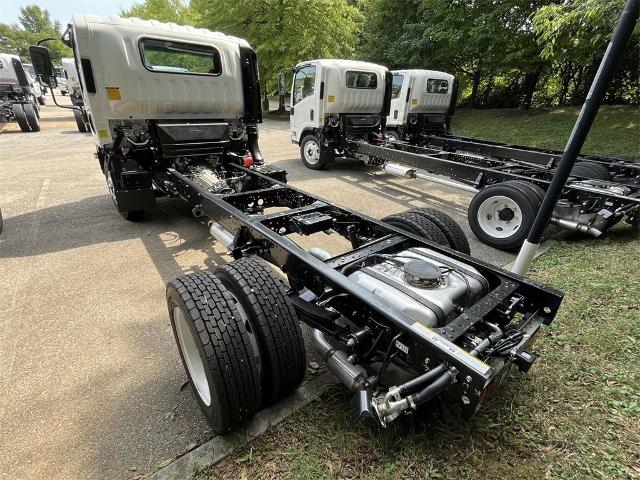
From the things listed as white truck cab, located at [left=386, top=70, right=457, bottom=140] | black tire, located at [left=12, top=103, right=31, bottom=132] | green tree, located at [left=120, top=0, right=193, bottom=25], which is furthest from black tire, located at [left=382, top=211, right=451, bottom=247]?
green tree, located at [left=120, top=0, right=193, bottom=25]

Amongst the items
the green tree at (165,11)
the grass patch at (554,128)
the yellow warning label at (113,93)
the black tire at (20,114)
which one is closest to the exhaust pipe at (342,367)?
the yellow warning label at (113,93)

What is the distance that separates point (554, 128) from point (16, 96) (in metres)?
21.4

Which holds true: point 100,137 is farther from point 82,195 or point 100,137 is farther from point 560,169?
point 560,169

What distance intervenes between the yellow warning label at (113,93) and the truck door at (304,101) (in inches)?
193

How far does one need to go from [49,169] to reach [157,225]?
5245 millimetres

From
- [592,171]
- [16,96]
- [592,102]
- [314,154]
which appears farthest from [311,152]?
[16,96]

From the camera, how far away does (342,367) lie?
1.86 meters

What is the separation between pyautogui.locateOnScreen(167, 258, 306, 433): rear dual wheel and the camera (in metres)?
1.79

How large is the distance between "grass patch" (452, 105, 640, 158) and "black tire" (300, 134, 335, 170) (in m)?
7.60

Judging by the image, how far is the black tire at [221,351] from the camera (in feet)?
5.81

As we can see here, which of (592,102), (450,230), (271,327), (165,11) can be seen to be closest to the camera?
Answer: (592,102)

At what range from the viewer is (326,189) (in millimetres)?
7371

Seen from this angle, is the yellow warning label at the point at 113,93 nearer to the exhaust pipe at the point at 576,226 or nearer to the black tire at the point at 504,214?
the black tire at the point at 504,214

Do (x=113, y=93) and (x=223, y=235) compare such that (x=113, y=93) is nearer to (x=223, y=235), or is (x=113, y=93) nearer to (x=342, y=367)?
(x=223, y=235)
